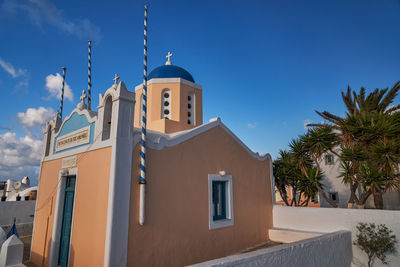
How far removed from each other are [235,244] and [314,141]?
552 cm

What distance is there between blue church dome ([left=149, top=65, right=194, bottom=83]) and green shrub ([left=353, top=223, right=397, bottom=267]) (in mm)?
8871

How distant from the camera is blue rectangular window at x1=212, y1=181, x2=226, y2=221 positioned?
8.28 metres

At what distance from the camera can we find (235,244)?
848 cm

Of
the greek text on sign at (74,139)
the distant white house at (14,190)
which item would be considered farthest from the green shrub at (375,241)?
the distant white house at (14,190)

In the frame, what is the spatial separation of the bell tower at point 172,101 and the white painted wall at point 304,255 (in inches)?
241

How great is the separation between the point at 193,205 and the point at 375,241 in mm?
5386

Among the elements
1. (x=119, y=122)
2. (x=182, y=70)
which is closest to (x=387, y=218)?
(x=119, y=122)

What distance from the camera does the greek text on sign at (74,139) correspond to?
704 centimetres

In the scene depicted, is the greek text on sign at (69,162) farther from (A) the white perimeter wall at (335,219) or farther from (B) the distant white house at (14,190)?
(B) the distant white house at (14,190)

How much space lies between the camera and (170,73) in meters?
11.2

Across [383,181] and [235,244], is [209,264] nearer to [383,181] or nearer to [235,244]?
[235,244]

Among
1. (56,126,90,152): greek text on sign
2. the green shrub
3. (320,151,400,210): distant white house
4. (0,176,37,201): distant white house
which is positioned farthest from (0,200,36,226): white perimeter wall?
(320,151,400,210): distant white house

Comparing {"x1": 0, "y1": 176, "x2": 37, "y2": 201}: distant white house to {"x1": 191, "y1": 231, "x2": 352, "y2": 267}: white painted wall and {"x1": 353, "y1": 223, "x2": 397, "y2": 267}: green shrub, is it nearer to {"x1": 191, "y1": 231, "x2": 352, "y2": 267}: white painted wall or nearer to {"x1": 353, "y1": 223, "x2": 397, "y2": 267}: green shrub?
{"x1": 191, "y1": 231, "x2": 352, "y2": 267}: white painted wall

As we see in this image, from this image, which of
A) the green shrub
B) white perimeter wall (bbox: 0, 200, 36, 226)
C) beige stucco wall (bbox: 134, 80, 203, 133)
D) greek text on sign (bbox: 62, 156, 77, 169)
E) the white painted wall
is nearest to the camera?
the white painted wall
